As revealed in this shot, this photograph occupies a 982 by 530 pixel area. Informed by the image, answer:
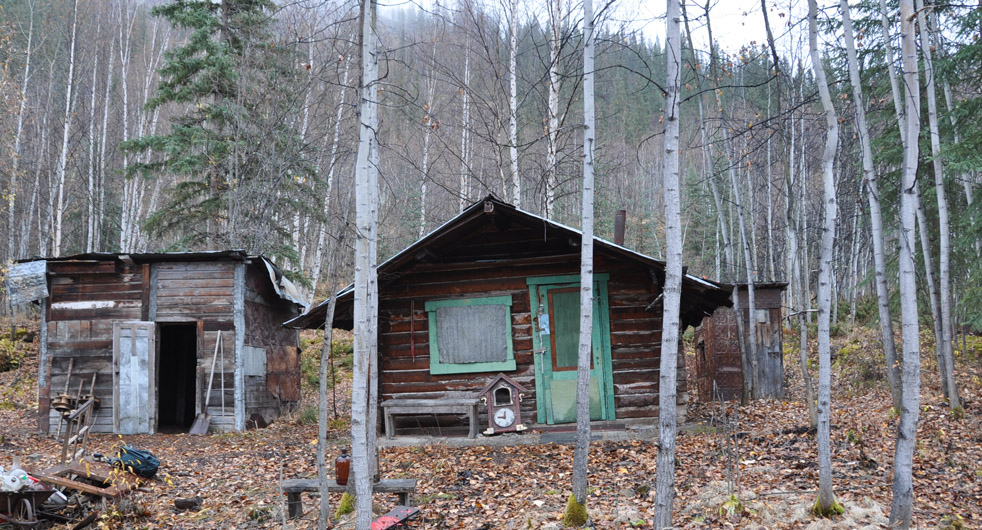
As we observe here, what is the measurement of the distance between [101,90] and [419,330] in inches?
870

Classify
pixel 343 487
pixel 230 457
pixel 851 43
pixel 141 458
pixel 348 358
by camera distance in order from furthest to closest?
pixel 348 358 → pixel 230 457 → pixel 141 458 → pixel 851 43 → pixel 343 487

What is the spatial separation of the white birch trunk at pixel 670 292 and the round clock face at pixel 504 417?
484 centimetres

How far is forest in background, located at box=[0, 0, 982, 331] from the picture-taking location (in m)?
11.4

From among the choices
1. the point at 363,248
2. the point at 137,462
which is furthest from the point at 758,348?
the point at 137,462

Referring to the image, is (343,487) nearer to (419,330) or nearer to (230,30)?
(419,330)

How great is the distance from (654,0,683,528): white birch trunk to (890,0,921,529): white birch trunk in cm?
192

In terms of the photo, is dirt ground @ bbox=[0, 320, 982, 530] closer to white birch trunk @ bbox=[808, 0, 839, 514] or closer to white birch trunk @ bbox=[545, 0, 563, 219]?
white birch trunk @ bbox=[808, 0, 839, 514]

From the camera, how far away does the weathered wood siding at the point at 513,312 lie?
11.2 m

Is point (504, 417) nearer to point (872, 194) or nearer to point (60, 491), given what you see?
point (60, 491)

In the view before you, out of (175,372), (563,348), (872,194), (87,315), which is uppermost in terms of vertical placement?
(872,194)

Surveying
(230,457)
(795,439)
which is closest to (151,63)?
(230,457)

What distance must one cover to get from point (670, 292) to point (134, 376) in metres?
12.1

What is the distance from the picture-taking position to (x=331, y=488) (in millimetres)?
7254

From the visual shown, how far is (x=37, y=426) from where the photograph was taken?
1469 centimetres
